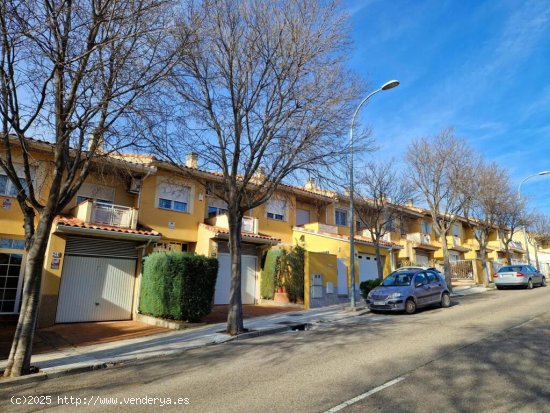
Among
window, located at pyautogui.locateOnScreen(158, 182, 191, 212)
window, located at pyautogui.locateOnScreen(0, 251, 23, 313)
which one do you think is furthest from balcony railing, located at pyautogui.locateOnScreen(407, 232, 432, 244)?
window, located at pyautogui.locateOnScreen(0, 251, 23, 313)

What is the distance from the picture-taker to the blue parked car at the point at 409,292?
45.7ft

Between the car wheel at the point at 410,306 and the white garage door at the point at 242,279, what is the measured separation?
8.24 metres

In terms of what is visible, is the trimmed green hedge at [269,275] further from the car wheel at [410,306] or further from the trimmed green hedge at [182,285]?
the car wheel at [410,306]

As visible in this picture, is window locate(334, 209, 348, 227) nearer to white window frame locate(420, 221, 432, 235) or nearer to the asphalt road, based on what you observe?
white window frame locate(420, 221, 432, 235)

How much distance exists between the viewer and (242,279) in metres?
19.5

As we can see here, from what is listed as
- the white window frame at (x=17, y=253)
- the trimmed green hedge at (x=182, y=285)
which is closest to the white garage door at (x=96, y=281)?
the white window frame at (x=17, y=253)

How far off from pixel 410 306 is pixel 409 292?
504mm

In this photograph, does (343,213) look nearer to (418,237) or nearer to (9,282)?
(418,237)

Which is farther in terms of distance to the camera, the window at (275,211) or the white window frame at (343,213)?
the white window frame at (343,213)

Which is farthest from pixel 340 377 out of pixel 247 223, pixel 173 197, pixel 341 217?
pixel 341 217

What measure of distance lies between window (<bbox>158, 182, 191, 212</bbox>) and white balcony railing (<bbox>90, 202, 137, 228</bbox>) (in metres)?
2.00

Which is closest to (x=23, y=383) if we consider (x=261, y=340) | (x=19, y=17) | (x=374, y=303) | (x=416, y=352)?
(x=261, y=340)

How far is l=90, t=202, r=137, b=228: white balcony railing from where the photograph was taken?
1505 centimetres

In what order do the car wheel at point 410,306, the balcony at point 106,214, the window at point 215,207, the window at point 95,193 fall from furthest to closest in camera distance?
the window at point 215,207 → the window at point 95,193 → the balcony at point 106,214 → the car wheel at point 410,306
